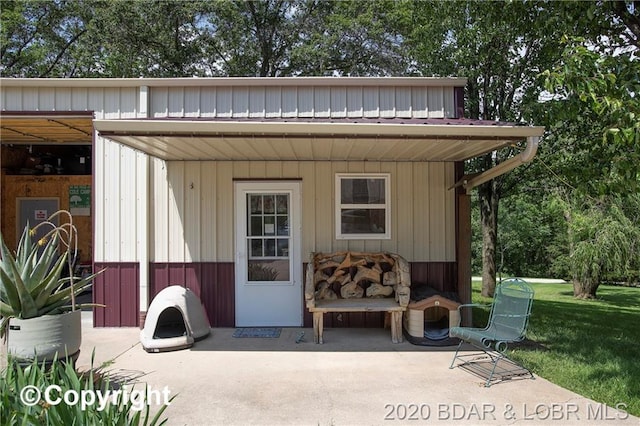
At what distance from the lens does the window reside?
6922mm

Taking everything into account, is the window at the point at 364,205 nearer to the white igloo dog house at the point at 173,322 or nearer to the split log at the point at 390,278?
the split log at the point at 390,278

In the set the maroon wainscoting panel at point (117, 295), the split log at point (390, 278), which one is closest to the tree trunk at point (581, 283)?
the split log at point (390, 278)

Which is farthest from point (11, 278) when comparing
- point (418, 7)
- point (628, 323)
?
point (418, 7)

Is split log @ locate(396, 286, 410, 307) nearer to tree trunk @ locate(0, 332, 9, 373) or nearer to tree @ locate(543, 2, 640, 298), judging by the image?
tree @ locate(543, 2, 640, 298)

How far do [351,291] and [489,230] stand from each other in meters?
7.12

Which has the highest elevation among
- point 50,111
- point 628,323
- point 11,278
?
point 50,111

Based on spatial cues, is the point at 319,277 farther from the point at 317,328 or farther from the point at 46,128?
the point at 46,128

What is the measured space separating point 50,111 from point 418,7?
844 cm

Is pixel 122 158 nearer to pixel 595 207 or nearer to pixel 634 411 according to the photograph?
pixel 634 411

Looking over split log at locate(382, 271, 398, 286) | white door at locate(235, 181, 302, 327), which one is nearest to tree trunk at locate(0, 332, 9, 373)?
white door at locate(235, 181, 302, 327)

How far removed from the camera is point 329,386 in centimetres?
450

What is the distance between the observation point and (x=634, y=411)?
12.7 ft

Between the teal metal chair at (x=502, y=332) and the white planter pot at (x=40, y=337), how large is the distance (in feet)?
12.3

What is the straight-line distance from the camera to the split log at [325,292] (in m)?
6.39
